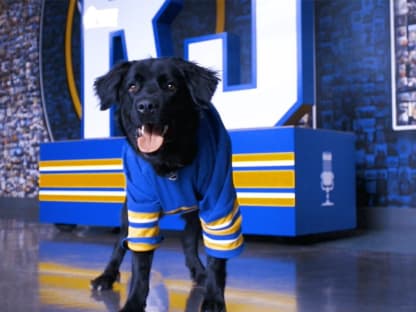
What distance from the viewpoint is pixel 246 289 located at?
2236mm

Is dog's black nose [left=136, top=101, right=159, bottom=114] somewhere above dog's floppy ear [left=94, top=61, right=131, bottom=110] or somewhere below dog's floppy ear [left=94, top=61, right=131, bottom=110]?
below

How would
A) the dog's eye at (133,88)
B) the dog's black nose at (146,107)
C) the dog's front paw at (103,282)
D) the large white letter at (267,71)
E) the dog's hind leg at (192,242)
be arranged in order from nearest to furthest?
the dog's black nose at (146,107) → the dog's eye at (133,88) → the dog's front paw at (103,282) → the dog's hind leg at (192,242) → the large white letter at (267,71)

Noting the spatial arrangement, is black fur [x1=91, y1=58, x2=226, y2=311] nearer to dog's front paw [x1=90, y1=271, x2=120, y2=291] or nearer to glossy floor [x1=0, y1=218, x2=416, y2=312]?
glossy floor [x1=0, y1=218, x2=416, y2=312]

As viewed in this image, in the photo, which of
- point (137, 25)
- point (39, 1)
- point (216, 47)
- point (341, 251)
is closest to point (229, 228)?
point (341, 251)

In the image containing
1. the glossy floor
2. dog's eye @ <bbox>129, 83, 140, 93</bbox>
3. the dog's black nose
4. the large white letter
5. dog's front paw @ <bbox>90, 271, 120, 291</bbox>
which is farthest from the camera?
the large white letter

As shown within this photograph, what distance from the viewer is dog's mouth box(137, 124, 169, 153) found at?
1722 mm

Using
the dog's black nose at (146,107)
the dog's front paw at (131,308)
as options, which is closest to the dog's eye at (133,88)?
the dog's black nose at (146,107)

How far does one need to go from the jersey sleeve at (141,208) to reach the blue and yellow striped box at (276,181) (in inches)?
69.4

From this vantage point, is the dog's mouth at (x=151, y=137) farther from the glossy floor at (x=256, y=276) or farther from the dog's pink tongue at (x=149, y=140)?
the glossy floor at (x=256, y=276)

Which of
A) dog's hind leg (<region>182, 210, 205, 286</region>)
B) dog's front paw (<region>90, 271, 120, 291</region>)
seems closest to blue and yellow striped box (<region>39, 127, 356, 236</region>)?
dog's hind leg (<region>182, 210, 205, 286</region>)

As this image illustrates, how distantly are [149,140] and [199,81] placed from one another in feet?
0.76

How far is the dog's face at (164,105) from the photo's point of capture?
1713 millimetres

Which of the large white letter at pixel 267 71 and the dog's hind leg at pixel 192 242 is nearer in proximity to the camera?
the dog's hind leg at pixel 192 242

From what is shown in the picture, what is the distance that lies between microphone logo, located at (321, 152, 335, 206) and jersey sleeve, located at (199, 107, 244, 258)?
199cm
